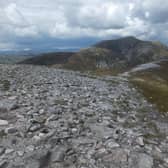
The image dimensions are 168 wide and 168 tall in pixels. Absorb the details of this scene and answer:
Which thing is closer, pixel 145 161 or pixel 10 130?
pixel 145 161

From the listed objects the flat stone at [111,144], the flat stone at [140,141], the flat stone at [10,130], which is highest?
the flat stone at [10,130]

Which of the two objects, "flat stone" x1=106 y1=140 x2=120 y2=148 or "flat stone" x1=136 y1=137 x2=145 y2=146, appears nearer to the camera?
"flat stone" x1=106 y1=140 x2=120 y2=148

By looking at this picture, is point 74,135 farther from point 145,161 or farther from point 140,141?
point 145,161

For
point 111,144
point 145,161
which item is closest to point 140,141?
point 111,144

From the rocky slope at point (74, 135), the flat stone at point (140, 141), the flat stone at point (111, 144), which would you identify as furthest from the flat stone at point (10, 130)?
the flat stone at point (140, 141)

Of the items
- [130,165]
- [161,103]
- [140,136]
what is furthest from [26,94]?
[161,103]

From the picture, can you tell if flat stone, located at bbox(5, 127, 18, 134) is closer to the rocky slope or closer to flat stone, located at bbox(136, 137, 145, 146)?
the rocky slope

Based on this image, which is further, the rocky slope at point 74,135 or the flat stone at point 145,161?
the flat stone at point 145,161

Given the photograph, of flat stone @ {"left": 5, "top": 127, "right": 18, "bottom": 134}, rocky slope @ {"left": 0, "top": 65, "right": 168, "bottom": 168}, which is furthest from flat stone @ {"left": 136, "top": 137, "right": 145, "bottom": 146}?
flat stone @ {"left": 5, "top": 127, "right": 18, "bottom": 134}

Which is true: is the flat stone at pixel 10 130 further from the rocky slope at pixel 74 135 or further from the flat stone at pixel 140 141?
the flat stone at pixel 140 141

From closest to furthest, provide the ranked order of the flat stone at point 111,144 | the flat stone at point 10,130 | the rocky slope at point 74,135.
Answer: the rocky slope at point 74,135
the flat stone at point 111,144
the flat stone at point 10,130

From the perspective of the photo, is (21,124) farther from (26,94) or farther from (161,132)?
(161,132)

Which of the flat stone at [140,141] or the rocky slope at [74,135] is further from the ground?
the rocky slope at [74,135]

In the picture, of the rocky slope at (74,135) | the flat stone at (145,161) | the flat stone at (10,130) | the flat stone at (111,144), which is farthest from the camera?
the flat stone at (10,130)
